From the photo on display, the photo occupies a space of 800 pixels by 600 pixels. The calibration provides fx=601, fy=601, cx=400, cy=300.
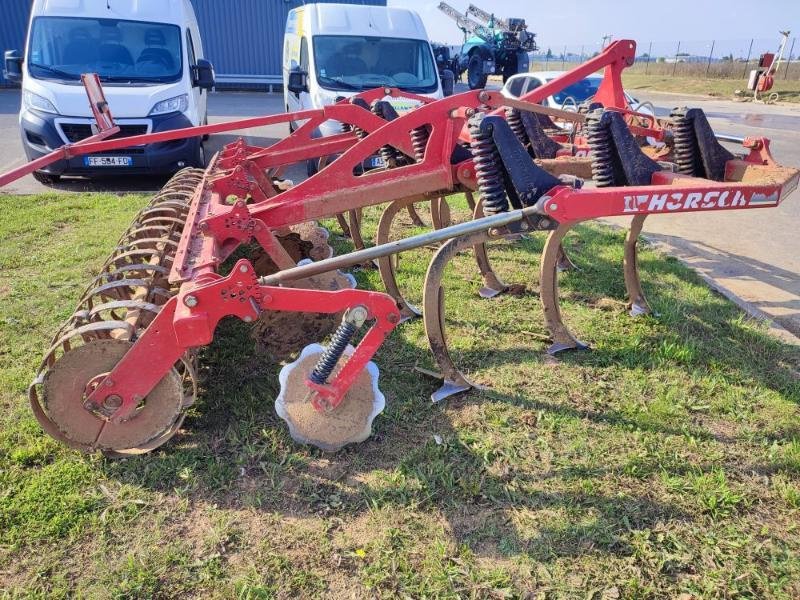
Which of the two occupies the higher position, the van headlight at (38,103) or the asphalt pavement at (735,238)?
the van headlight at (38,103)

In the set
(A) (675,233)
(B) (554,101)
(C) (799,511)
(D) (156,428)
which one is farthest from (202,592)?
(B) (554,101)

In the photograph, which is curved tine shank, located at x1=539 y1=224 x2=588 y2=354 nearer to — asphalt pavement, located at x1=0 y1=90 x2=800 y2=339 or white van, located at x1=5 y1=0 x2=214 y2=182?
asphalt pavement, located at x1=0 y1=90 x2=800 y2=339

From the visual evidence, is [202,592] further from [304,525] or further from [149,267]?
[149,267]

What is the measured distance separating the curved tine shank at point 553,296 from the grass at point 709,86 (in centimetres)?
2455

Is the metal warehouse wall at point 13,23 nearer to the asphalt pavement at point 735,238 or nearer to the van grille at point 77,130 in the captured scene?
the asphalt pavement at point 735,238

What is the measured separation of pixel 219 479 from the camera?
8.93ft

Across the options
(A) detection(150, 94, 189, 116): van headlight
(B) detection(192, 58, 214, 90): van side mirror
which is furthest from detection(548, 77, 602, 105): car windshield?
(A) detection(150, 94, 189, 116): van headlight

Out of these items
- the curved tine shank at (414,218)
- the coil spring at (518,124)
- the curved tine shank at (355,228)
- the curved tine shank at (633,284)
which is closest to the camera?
the curved tine shank at (633,284)

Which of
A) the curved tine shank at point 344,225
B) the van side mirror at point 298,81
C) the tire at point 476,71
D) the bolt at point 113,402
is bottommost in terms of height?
the tire at point 476,71

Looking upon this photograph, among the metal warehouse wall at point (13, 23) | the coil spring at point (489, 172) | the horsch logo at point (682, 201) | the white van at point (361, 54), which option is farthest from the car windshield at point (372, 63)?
the metal warehouse wall at point (13, 23)

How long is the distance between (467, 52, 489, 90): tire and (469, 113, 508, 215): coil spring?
2012 centimetres

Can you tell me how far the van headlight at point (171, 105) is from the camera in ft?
25.1

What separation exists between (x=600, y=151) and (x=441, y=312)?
4.28 ft

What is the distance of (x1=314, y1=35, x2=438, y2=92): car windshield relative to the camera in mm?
8375
